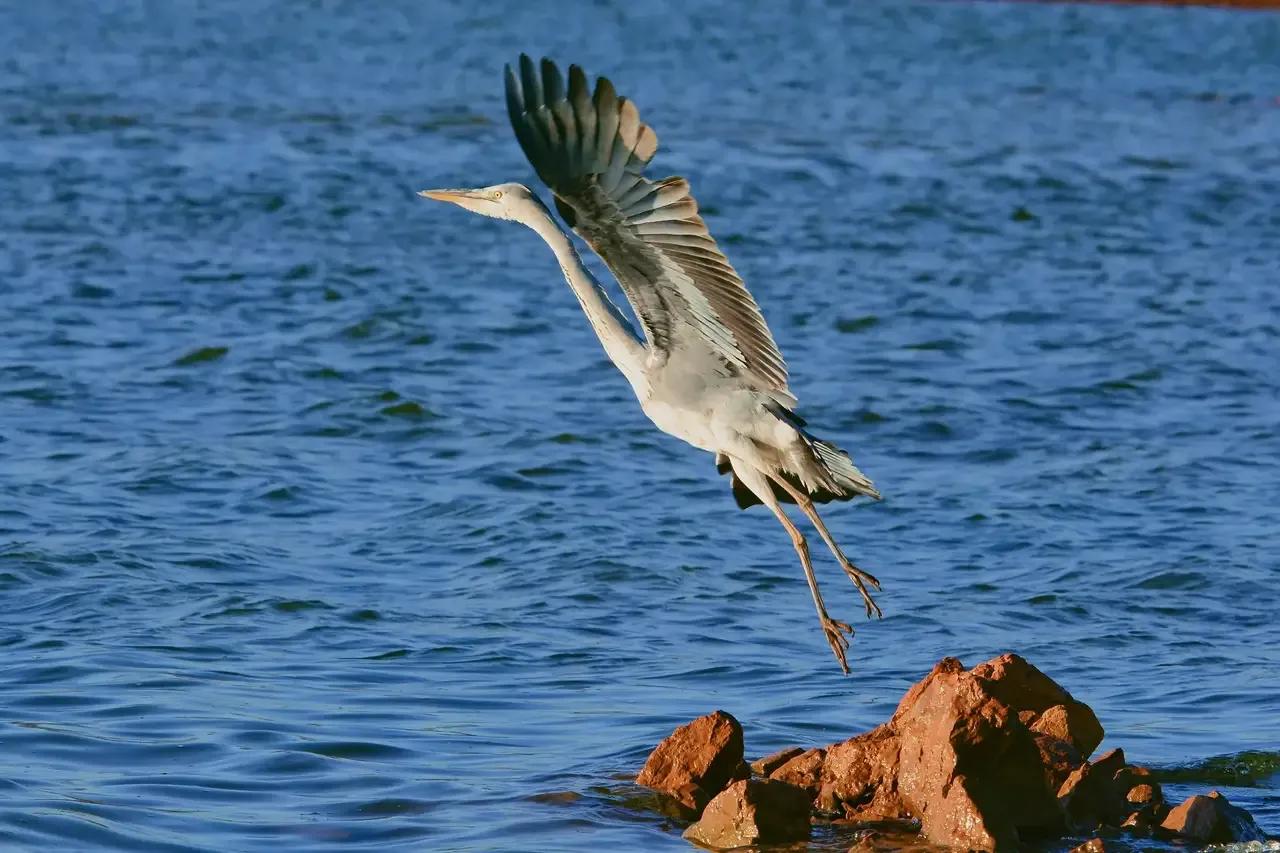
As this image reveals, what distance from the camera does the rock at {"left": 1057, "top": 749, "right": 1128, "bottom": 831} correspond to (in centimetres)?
665

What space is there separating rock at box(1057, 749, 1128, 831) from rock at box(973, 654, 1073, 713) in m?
0.32

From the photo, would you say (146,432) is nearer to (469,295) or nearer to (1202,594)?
(469,295)

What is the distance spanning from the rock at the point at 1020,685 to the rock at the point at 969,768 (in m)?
0.21

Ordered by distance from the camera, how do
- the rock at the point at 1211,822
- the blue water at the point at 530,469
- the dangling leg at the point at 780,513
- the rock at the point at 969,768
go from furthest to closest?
the blue water at the point at 530,469, the dangling leg at the point at 780,513, the rock at the point at 1211,822, the rock at the point at 969,768

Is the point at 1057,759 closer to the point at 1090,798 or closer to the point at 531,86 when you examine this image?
the point at 1090,798

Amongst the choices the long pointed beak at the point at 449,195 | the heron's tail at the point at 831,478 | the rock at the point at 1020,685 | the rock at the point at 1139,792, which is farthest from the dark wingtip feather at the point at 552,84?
the rock at the point at 1139,792

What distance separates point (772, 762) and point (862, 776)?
0.41 m

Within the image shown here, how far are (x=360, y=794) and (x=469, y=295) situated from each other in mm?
9955

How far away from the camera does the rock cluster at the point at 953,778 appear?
637 centimetres

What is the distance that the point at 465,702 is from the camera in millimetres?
8195

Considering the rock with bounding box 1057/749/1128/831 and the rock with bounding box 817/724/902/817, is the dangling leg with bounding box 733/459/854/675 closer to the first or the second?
the rock with bounding box 817/724/902/817

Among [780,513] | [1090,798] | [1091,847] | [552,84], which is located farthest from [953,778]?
[552,84]

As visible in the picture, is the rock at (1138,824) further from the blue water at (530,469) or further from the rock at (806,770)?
the rock at (806,770)

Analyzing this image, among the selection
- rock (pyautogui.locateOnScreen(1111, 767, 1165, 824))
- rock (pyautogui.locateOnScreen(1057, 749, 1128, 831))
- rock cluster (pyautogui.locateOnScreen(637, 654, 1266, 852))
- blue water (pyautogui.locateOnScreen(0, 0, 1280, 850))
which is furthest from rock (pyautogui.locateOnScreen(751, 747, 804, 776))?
rock (pyautogui.locateOnScreen(1111, 767, 1165, 824))
